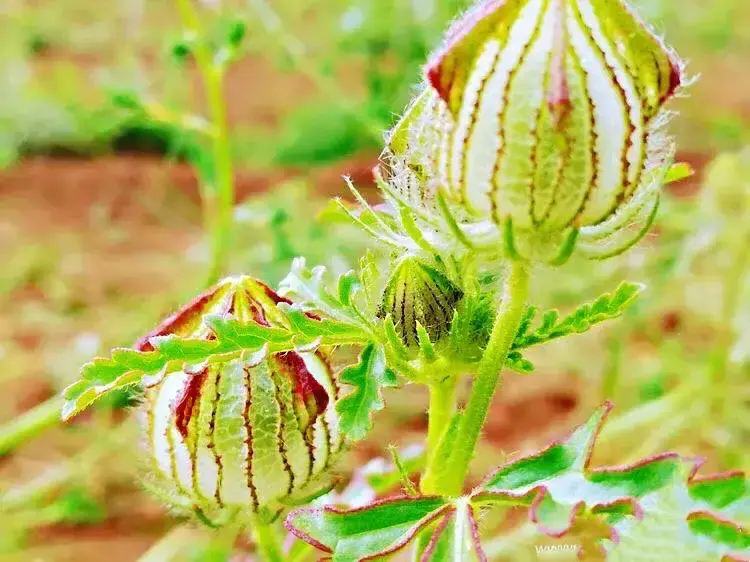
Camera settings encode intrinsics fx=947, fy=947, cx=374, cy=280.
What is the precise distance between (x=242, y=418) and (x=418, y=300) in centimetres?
21

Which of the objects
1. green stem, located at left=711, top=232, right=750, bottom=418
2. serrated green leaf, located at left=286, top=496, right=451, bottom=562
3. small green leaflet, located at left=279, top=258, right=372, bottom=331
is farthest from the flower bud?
green stem, located at left=711, top=232, right=750, bottom=418

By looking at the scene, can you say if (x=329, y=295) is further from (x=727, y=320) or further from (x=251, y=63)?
(x=251, y=63)

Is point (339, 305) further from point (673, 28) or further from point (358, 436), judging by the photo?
point (673, 28)

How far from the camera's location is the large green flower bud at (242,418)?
36.2 inches

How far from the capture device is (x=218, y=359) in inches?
33.0

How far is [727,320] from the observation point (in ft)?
7.63

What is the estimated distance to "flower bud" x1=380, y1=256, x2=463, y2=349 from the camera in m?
0.88

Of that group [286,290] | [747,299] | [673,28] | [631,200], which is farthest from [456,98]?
[673,28]

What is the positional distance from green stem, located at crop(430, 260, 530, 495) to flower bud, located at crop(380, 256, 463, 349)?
63 mm

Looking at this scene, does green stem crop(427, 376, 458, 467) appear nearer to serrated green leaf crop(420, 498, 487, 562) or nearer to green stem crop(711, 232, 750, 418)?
serrated green leaf crop(420, 498, 487, 562)

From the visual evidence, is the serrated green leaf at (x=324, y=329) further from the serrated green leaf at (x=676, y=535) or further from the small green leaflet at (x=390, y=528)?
the serrated green leaf at (x=676, y=535)

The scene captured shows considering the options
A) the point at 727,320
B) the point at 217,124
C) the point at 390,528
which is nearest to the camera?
the point at 390,528

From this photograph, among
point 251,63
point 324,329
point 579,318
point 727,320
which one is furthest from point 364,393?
point 251,63

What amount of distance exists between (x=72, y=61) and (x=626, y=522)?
6.46m
